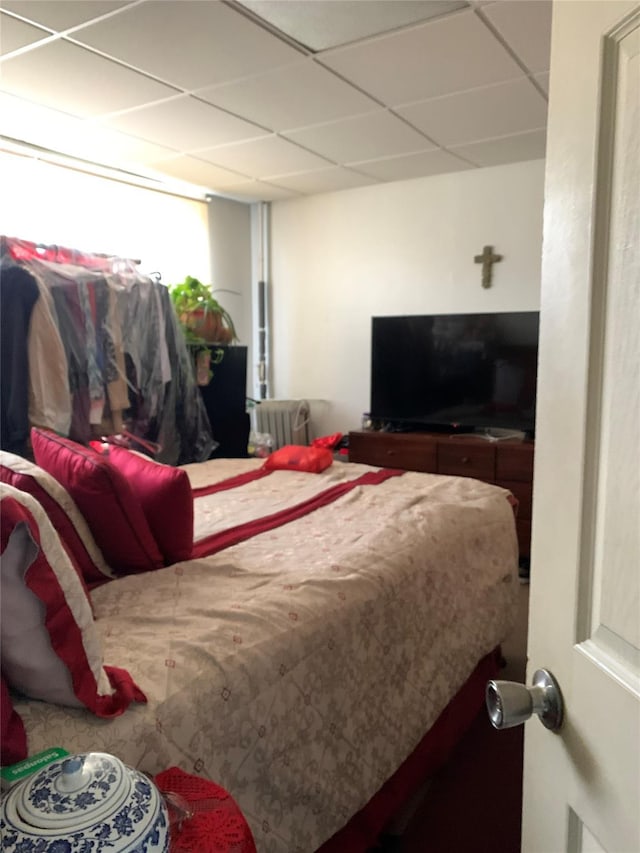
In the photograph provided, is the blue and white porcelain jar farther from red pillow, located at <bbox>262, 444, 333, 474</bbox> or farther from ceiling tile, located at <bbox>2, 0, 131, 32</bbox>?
ceiling tile, located at <bbox>2, 0, 131, 32</bbox>

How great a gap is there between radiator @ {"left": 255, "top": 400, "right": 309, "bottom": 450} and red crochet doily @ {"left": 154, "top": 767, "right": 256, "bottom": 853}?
12.3 ft

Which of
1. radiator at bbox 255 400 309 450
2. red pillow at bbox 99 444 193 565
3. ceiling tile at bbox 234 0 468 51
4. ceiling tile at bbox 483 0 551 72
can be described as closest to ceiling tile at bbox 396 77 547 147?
ceiling tile at bbox 483 0 551 72

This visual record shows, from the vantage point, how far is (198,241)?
4531 mm

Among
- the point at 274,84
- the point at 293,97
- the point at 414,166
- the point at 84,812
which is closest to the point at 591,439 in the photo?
the point at 84,812

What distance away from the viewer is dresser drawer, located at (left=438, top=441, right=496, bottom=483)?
12.2 ft

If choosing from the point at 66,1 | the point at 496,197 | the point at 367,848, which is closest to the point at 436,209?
the point at 496,197

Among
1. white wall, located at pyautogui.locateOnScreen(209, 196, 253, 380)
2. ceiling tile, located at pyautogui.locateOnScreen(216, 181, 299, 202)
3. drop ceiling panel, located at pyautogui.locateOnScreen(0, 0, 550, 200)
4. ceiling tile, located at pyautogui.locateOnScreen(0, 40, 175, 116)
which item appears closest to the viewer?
drop ceiling panel, located at pyautogui.locateOnScreen(0, 0, 550, 200)

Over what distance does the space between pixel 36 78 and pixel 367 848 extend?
3.04 meters

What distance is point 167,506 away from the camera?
5.42 ft

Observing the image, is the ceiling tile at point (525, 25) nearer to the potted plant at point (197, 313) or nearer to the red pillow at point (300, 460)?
the red pillow at point (300, 460)

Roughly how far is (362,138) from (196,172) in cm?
119

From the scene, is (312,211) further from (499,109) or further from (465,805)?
(465,805)

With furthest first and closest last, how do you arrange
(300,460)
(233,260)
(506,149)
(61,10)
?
1. (233,260)
2. (506,149)
3. (300,460)
4. (61,10)

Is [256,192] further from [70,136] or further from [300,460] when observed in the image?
[300,460]
